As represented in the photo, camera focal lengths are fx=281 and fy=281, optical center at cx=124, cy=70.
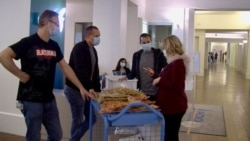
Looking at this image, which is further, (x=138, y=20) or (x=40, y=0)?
(x=138, y=20)

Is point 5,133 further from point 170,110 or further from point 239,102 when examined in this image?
point 239,102

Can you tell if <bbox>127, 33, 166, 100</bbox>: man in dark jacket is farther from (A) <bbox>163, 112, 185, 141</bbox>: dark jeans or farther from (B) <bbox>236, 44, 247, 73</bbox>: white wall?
(B) <bbox>236, 44, 247, 73</bbox>: white wall

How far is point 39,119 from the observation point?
2428mm

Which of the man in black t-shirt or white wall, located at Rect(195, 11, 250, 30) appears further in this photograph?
white wall, located at Rect(195, 11, 250, 30)

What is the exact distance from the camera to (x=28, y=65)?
236 centimetres

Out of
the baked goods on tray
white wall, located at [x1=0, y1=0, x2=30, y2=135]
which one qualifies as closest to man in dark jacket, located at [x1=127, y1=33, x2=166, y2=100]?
the baked goods on tray

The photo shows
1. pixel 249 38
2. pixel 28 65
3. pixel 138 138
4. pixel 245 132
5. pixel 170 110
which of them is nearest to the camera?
pixel 28 65

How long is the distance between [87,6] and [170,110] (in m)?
5.87

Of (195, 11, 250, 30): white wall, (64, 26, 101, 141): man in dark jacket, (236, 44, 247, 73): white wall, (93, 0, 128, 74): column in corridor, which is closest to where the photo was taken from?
(64, 26, 101, 141): man in dark jacket

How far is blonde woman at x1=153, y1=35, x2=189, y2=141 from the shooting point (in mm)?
2549

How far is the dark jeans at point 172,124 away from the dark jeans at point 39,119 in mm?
1012

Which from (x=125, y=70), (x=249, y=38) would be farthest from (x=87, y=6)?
(x=249, y=38)

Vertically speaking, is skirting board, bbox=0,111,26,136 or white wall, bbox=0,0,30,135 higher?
white wall, bbox=0,0,30,135

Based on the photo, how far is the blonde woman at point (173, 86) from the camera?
8.36 feet
